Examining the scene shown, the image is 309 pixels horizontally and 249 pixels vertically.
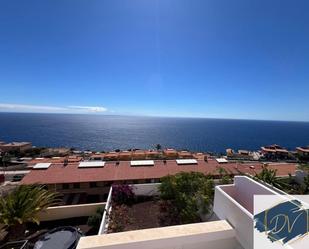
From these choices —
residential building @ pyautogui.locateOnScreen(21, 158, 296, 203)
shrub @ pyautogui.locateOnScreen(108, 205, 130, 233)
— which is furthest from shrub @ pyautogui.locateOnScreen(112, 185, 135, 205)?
residential building @ pyautogui.locateOnScreen(21, 158, 296, 203)

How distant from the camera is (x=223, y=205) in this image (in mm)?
8211

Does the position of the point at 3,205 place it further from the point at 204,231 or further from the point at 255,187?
the point at 255,187

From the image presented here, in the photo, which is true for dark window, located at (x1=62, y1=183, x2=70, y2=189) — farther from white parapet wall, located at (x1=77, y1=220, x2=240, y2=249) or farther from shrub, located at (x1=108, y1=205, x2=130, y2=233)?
white parapet wall, located at (x1=77, y1=220, x2=240, y2=249)

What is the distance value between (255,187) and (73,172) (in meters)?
20.0

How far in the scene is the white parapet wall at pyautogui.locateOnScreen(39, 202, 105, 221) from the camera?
1689cm

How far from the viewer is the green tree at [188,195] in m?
11.6

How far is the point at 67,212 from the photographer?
17266mm

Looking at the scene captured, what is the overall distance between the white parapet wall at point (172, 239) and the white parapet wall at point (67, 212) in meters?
12.7

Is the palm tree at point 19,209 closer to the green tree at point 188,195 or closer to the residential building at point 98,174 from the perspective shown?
the residential building at point 98,174

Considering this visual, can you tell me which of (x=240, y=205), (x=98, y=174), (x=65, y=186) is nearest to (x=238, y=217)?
(x=240, y=205)

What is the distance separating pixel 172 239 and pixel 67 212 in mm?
14366

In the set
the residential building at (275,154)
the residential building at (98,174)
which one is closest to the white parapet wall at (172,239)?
the residential building at (98,174)

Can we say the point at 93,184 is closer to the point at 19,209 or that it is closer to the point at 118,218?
the point at 19,209

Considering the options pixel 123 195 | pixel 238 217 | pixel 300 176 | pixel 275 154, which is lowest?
pixel 275 154
